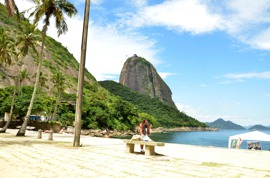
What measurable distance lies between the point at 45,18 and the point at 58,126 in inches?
956

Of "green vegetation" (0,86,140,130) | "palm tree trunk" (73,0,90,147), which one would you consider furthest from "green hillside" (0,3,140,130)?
"palm tree trunk" (73,0,90,147)

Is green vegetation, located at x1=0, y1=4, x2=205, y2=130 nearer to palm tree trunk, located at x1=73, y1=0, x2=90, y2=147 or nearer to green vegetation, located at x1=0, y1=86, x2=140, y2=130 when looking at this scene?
green vegetation, located at x1=0, y1=86, x2=140, y2=130

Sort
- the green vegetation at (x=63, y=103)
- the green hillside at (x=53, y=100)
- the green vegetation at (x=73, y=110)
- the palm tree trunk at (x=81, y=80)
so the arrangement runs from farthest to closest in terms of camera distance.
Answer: the green hillside at (x=53, y=100) → the green vegetation at (x=63, y=103) → the green vegetation at (x=73, y=110) → the palm tree trunk at (x=81, y=80)

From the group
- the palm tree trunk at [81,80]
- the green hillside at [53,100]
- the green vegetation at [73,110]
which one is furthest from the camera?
the green hillside at [53,100]

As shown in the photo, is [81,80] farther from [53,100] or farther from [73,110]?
[73,110]

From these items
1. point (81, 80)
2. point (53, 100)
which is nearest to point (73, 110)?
point (53, 100)

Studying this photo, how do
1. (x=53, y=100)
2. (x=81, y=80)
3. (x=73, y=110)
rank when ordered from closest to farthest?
(x=81, y=80), (x=53, y=100), (x=73, y=110)

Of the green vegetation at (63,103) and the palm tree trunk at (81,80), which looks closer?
the palm tree trunk at (81,80)

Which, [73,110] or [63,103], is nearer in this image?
[63,103]

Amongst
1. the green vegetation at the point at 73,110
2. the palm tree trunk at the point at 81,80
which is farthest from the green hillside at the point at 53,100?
the palm tree trunk at the point at 81,80

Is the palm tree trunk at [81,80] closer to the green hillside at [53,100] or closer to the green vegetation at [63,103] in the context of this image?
the green vegetation at [63,103]

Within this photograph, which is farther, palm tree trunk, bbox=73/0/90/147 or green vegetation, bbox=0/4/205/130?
green vegetation, bbox=0/4/205/130

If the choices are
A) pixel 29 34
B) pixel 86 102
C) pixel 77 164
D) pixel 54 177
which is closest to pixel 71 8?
pixel 29 34

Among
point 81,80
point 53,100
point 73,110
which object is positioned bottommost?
point 81,80
